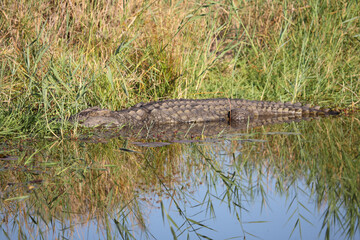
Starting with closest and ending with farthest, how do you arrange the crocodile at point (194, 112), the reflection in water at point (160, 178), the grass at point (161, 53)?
the reflection in water at point (160, 178)
the crocodile at point (194, 112)
the grass at point (161, 53)

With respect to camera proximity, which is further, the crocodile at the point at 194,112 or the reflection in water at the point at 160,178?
the crocodile at the point at 194,112

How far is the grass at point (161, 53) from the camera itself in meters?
7.16

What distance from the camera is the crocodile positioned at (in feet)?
22.4

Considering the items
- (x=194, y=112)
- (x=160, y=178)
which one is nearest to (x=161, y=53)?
(x=194, y=112)

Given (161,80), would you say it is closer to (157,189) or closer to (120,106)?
(120,106)

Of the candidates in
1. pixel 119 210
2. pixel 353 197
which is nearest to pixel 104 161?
pixel 119 210

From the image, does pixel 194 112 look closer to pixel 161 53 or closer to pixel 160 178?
pixel 161 53

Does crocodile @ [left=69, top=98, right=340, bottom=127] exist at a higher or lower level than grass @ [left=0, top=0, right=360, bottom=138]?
lower

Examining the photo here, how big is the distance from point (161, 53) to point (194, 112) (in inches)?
37.2

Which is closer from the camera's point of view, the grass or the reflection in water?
the reflection in water

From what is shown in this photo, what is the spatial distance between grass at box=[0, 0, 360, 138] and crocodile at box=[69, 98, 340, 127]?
287 millimetres

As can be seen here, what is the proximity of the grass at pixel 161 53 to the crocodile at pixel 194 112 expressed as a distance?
29cm

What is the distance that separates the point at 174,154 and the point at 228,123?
8.44 ft

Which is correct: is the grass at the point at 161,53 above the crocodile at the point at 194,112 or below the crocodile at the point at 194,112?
above
